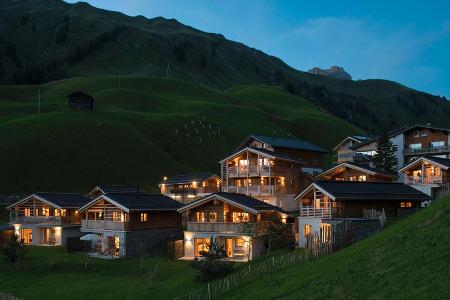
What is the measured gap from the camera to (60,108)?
14600 cm

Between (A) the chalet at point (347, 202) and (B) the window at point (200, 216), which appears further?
(B) the window at point (200, 216)

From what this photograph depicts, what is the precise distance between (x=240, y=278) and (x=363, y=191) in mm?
22119

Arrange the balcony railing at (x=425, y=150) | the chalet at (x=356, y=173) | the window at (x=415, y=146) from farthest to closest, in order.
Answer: the window at (x=415, y=146) → the balcony railing at (x=425, y=150) → the chalet at (x=356, y=173)

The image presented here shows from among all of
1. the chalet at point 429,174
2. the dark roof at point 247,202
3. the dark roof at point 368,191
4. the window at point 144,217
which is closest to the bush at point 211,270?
the dark roof at point 247,202

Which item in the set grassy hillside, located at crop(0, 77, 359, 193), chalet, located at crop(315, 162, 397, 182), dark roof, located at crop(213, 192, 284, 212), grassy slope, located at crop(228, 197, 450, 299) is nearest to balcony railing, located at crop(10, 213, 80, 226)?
grassy hillside, located at crop(0, 77, 359, 193)

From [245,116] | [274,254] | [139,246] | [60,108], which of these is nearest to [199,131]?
[245,116]

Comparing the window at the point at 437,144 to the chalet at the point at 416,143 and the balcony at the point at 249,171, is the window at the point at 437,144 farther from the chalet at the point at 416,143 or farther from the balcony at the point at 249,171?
the balcony at the point at 249,171

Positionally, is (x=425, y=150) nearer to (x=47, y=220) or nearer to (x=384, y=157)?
(x=384, y=157)

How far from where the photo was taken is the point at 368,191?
174ft

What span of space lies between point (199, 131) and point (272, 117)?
4262 cm

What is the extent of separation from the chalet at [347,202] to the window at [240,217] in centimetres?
582

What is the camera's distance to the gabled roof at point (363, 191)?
165ft

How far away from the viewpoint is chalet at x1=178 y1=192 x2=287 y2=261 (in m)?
52.2

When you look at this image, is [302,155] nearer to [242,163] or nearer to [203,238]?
[242,163]
